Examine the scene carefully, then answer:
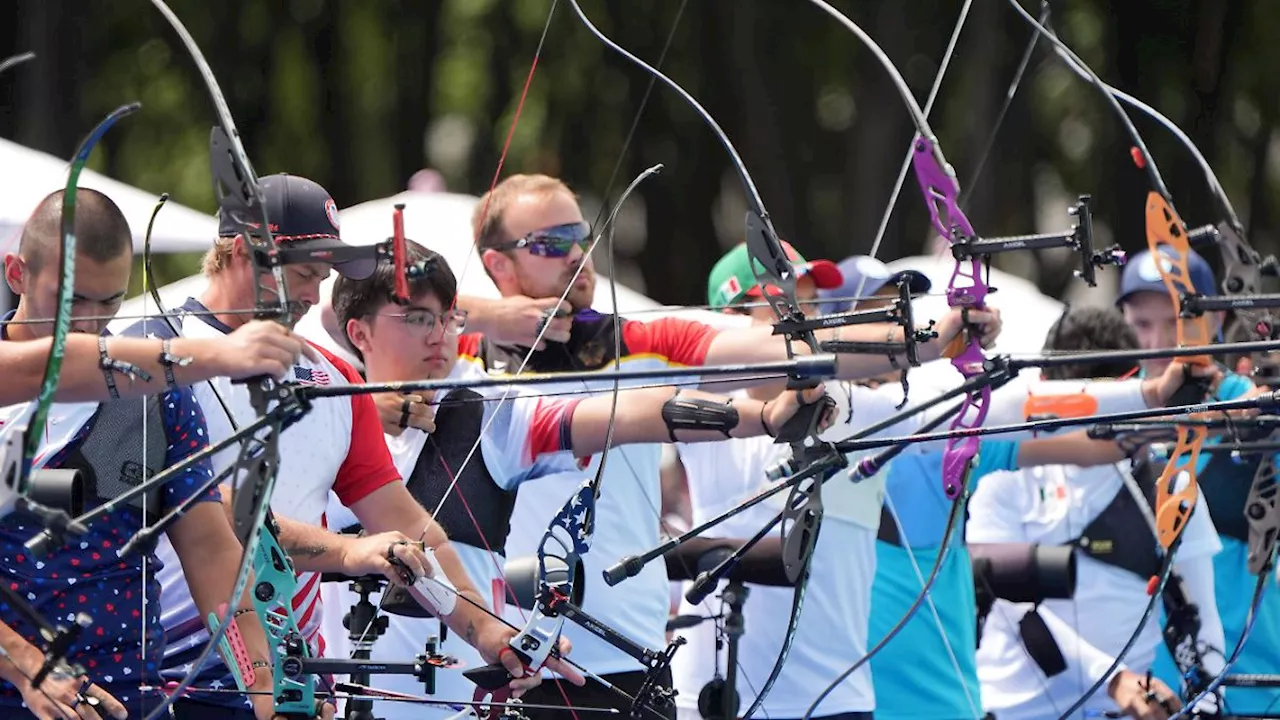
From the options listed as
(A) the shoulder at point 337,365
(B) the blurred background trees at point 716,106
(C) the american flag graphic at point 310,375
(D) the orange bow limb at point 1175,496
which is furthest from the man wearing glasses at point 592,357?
(B) the blurred background trees at point 716,106

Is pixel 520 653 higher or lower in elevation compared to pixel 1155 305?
lower

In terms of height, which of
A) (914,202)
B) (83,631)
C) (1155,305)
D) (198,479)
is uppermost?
(914,202)

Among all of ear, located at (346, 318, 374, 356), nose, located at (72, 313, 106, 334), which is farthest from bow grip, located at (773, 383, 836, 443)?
nose, located at (72, 313, 106, 334)

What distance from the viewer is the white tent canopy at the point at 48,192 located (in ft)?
16.5

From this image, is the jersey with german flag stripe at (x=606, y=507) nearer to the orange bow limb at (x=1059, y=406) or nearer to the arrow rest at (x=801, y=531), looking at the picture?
the arrow rest at (x=801, y=531)

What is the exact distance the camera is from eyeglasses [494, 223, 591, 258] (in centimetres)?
436

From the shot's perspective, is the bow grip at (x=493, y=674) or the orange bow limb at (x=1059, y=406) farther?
the orange bow limb at (x=1059, y=406)

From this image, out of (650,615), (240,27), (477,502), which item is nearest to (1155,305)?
(650,615)

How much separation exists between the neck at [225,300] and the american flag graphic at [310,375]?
125 mm

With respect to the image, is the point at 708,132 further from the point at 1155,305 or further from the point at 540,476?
the point at 540,476

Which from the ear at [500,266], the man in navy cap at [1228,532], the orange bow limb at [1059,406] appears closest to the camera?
the ear at [500,266]

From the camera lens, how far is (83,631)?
297 centimetres

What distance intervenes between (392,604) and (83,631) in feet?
2.50

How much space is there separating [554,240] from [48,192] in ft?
4.23
